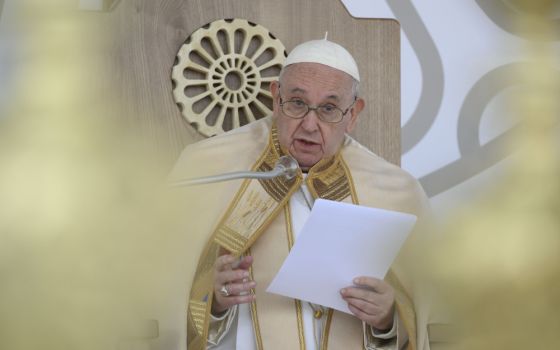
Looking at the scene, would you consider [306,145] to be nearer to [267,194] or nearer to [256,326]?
[267,194]

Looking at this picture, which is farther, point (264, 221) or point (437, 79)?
point (437, 79)

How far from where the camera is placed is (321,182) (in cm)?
233

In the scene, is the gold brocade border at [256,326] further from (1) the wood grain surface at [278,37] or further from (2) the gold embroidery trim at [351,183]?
(1) the wood grain surface at [278,37]

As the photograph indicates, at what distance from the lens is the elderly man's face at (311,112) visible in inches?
91.0

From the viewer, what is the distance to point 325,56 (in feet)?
7.77

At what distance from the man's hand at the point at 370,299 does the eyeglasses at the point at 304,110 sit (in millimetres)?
527

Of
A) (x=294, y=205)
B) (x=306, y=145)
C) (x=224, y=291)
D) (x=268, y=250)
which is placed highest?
(x=306, y=145)

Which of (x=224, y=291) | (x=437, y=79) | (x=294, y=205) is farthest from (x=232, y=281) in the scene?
(x=437, y=79)

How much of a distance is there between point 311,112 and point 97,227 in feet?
5.31

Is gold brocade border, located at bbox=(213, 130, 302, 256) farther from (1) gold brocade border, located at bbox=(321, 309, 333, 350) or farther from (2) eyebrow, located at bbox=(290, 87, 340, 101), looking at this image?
(1) gold brocade border, located at bbox=(321, 309, 333, 350)

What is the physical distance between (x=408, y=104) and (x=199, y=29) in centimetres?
95

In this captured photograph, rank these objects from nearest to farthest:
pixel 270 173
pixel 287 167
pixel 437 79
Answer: pixel 270 173
pixel 287 167
pixel 437 79

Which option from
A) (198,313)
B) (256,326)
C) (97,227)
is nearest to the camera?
(97,227)

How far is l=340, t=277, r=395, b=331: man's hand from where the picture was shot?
6.60 ft
